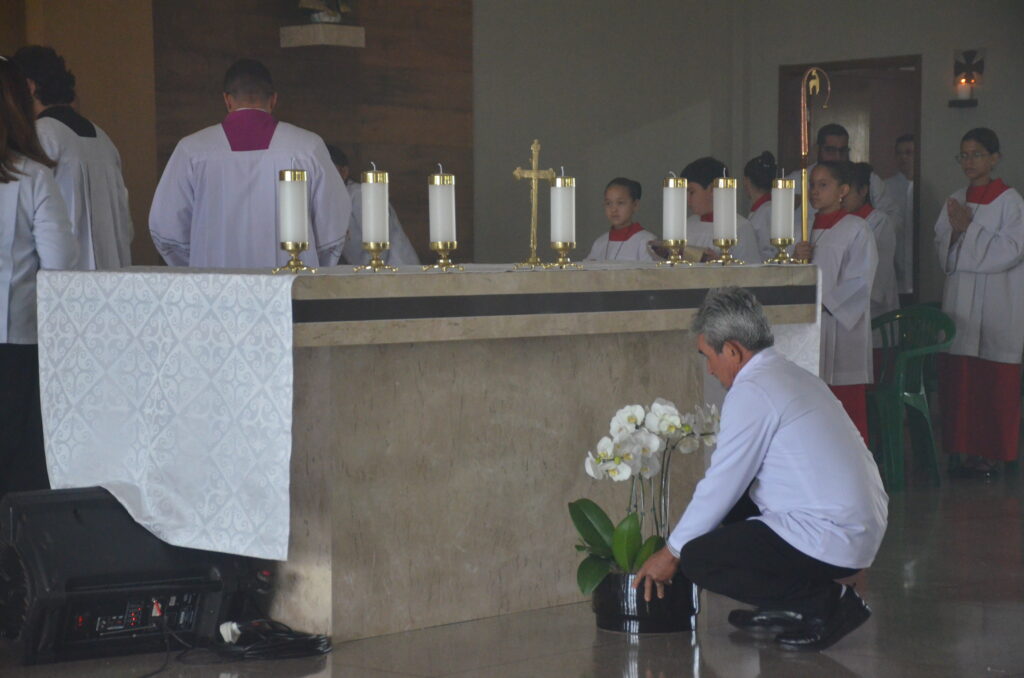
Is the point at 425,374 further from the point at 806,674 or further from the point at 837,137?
the point at 837,137

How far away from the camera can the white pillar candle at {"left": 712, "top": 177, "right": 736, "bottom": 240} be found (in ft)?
15.7

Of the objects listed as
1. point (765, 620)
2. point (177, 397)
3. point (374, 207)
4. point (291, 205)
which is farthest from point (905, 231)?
point (177, 397)

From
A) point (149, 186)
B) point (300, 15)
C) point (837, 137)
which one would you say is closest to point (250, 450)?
point (149, 186)

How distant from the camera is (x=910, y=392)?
277 inches

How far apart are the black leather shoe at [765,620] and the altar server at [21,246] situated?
2097 mm

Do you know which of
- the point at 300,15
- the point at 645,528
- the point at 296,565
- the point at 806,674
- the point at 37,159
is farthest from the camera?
the point at 300,15

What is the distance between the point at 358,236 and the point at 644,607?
3701mm

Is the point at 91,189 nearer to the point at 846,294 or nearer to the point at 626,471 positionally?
the point at 626,471

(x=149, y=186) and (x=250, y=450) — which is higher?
(x=149, y=186)

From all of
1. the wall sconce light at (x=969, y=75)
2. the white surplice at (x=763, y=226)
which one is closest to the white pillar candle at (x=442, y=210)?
the white surplice at (x=763, y=226)

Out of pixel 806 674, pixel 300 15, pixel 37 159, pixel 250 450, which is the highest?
pixel 300 15

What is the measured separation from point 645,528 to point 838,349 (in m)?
2.33

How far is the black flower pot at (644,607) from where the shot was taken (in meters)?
4.10

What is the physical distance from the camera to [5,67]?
425 centimetres
